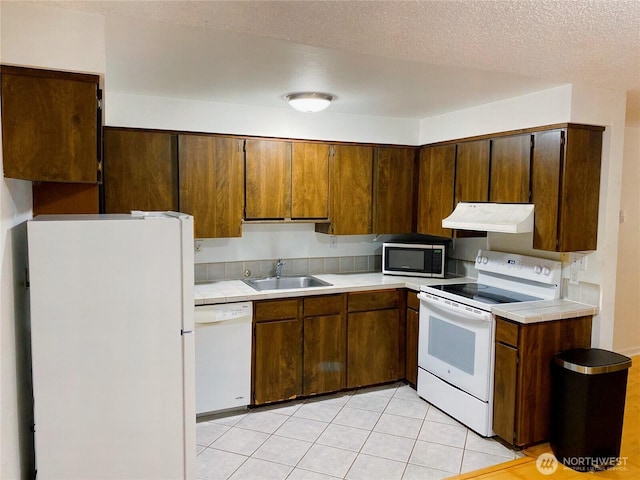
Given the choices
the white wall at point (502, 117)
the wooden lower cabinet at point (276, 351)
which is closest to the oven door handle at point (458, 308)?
the wooden lower cabinet at point (276, 351)

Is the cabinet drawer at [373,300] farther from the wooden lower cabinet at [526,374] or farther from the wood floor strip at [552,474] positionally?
the wood floor strip at [552,474]

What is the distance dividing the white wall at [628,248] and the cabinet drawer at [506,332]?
213 centimetres

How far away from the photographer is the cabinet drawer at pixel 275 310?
11.4 ft

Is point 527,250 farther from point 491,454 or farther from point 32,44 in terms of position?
point 32,44

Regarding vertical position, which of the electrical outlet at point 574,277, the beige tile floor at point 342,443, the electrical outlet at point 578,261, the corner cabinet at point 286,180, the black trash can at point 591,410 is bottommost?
the beige tile floor at point 342,443

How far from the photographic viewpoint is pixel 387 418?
3441 mm

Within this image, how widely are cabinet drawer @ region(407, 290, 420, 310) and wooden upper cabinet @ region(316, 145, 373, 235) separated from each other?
651 mm

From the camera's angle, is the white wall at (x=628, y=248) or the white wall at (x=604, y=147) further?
the white wall at (x=628, y=248)

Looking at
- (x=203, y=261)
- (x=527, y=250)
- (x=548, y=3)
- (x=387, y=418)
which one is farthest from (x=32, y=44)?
(x=527, y=250)

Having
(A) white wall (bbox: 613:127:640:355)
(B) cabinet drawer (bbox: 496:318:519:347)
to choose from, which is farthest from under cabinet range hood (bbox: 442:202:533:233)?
(A) white wall (bbox: 613:127:640:355)

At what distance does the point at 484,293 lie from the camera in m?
3.51

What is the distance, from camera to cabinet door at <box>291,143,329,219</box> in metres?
3.83

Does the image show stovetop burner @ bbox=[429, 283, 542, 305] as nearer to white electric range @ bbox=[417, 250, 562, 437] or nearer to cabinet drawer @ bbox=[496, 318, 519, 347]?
white electric range @ bbox=[417, 250, 562, 437]

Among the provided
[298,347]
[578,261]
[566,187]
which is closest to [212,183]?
[298,347]
